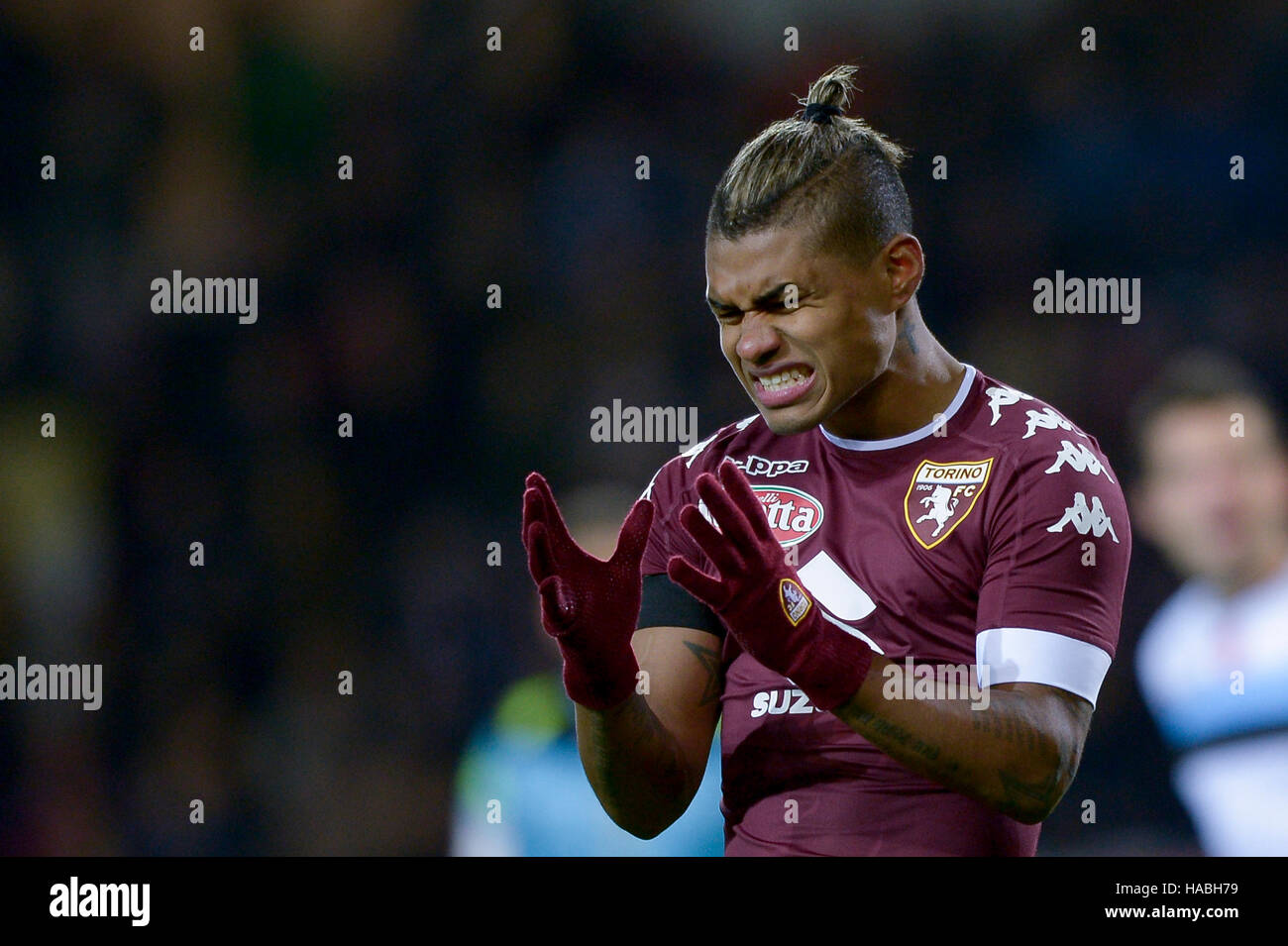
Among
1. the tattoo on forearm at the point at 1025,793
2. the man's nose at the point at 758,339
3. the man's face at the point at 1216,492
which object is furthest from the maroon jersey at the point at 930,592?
the man's face at the point at 1216,492

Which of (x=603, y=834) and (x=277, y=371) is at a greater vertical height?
(x=277, y=371)

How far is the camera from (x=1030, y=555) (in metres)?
1.88

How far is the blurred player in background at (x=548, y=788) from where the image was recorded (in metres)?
2.98

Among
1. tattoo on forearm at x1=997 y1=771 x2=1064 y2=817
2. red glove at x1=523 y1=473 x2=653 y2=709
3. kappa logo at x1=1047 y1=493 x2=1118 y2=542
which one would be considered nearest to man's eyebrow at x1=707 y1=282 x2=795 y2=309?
red glove at x1=523 y1=473 x2=653 y2=709

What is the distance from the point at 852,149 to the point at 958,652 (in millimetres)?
754

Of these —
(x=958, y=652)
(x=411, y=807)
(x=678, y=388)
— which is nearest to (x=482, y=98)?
(x=678, y=388)

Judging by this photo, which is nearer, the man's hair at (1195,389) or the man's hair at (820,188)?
the man's hair at (820,188)

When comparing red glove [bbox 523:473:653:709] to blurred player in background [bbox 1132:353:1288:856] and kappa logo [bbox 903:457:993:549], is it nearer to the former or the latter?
kappa logo [bbox 903:457:993:549]

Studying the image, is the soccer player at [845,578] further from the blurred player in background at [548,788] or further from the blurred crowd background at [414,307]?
the blurred crowd background at [414,307]

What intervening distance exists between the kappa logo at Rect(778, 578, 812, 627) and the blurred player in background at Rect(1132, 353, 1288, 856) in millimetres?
1915

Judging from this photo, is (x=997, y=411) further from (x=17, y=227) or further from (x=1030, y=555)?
Result: (x=17, y=227)

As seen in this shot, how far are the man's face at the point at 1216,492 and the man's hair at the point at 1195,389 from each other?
0.07ft

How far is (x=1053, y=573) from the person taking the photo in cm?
187

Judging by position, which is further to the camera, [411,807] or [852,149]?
[411,807]
